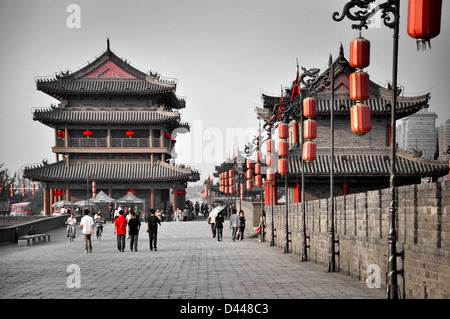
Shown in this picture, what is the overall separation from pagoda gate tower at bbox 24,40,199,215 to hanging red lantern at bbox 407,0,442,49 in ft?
147

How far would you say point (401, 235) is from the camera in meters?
10.3

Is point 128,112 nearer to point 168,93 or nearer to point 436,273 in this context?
point 168,93

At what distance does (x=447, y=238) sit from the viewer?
823 cm

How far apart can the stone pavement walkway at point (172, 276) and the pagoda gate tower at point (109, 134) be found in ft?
106

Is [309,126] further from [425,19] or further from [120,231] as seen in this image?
[425,19]

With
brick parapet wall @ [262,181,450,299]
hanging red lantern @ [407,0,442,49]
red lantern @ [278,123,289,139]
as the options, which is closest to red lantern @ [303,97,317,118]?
brick parapet wall @ [262,181,450,299]

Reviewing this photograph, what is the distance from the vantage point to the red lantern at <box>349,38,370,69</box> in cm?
1088

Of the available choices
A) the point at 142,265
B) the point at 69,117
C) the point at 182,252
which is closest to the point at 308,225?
the point at 182,252

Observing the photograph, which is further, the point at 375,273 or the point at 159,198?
the point at 159,198

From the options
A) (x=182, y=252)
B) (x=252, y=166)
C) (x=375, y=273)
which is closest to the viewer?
(x=375, y=273)

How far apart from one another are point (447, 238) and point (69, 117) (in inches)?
1977

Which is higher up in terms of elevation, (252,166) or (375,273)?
(252,166)

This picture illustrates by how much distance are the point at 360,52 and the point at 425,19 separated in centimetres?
309

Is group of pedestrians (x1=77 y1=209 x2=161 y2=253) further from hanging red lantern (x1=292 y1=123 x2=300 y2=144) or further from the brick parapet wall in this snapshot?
hanging red lantern (x1=292 y1=123 x2=300 y2=144)
